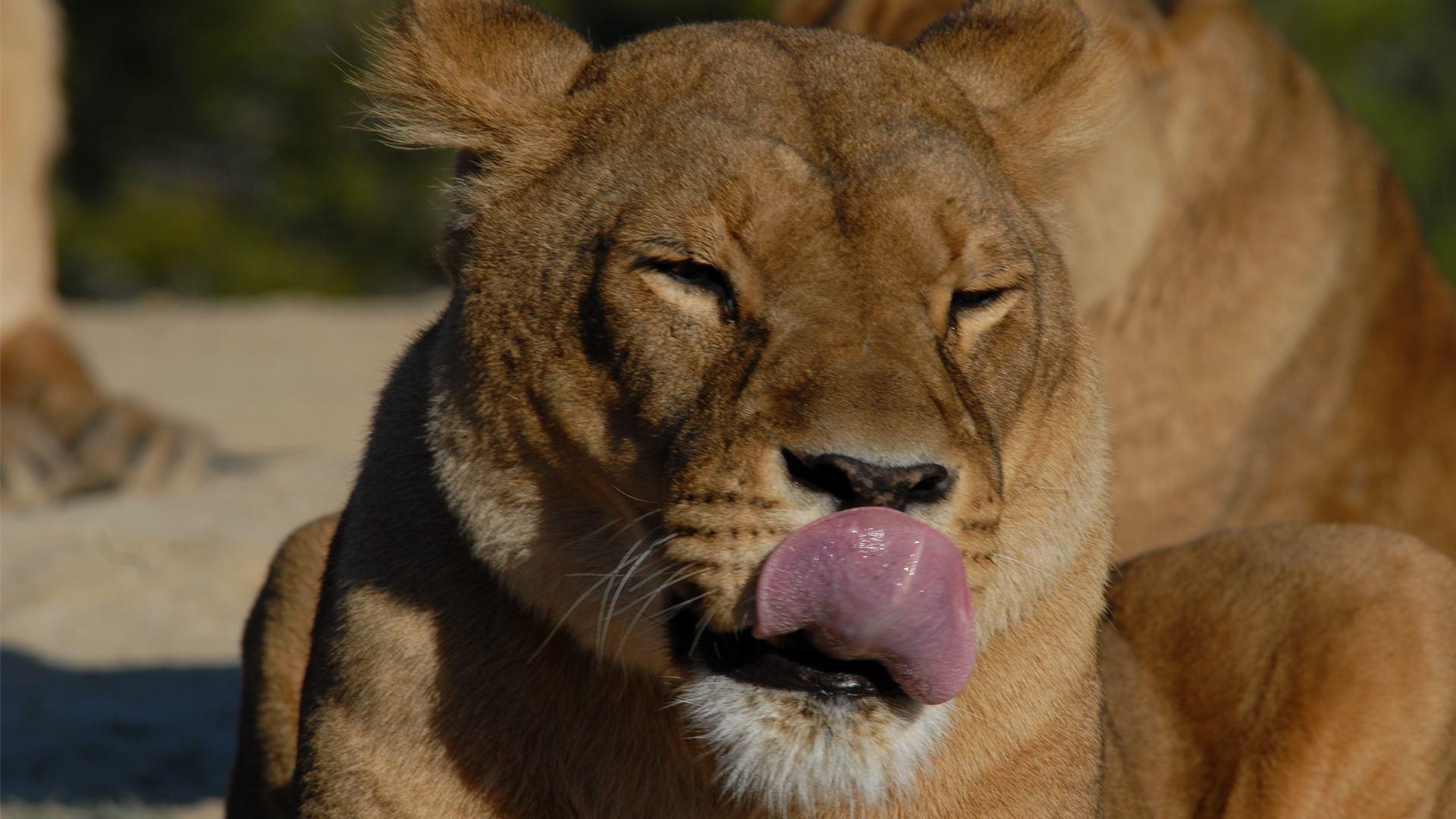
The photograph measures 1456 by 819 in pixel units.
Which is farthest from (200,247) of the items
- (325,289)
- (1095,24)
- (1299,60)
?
(1095,24)

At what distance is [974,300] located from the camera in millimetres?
2879

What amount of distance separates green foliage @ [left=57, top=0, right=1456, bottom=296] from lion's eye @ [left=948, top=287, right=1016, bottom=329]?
53.8 ft

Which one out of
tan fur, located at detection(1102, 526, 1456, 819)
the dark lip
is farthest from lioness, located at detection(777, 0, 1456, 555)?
the dark lip

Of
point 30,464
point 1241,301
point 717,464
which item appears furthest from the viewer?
point 30,464

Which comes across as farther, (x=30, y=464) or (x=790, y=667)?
(x=30, y=464)

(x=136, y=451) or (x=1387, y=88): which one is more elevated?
(x=136, y=451)

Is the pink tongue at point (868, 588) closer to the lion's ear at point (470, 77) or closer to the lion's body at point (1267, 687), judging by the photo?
the lion's ear at point (470, 77)

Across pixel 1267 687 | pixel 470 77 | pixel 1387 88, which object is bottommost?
pixel 1387 88

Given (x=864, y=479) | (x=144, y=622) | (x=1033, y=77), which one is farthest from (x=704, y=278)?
(x=144, y=622)

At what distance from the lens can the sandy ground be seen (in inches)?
181

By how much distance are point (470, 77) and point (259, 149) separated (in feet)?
65.6

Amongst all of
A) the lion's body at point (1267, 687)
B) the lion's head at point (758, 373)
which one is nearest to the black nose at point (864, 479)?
the lion's head at point (758, 373)

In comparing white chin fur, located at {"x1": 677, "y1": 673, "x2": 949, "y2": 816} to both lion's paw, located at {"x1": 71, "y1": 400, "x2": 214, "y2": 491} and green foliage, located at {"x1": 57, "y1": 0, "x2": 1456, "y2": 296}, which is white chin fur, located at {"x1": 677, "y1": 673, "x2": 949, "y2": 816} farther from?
green foliage, located at {"x1": 57, "y1": 0, "x2": 1456, "y2": 296}

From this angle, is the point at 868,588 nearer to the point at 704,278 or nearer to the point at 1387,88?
the point at 704,278
